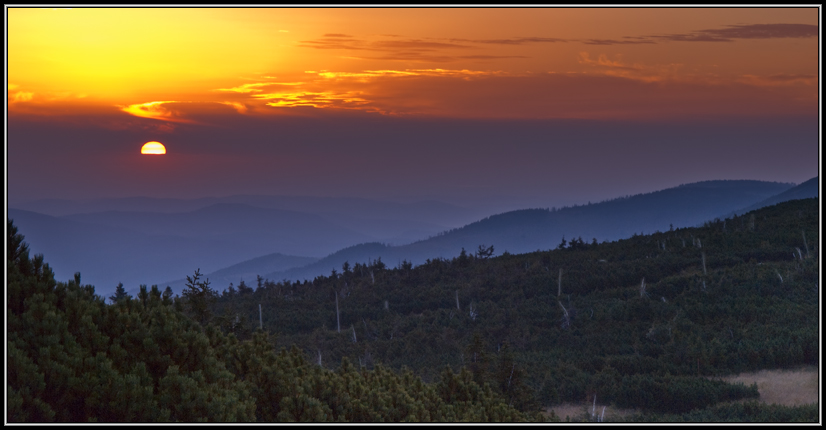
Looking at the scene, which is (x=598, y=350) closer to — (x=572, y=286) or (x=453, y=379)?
(x=572, y=286)

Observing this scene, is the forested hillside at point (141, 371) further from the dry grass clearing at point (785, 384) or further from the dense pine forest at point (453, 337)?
the dry grass clearing at point (785, 384)

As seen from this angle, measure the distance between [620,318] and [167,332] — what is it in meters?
26.6

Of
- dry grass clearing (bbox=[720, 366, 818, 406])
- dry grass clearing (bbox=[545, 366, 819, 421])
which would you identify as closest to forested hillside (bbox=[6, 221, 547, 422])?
dry grass clearing (bbox=[545, 366, 819, 421])

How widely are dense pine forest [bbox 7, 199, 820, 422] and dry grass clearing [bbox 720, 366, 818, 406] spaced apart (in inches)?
22.1

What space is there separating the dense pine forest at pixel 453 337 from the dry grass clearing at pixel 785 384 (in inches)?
22.1

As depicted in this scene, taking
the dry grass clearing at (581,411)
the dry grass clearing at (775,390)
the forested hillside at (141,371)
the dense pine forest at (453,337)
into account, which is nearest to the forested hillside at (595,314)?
the dense pine forest at (453,337)

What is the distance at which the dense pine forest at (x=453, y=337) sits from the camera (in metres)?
6.20

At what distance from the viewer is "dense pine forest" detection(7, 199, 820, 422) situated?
20.3 ft

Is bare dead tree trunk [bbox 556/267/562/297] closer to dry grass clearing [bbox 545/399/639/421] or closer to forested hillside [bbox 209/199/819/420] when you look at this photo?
forested hillside [bbox 209/199/819/420]

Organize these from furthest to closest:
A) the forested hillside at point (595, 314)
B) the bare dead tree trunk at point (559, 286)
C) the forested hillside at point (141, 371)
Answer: the bare dead tree trunk at point (559, 286) < the forested hillside at point (595, 314) < the forested hillside at point (141, 371)

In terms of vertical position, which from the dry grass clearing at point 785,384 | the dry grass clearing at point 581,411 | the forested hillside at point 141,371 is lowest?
the dry grass clearing at point 581,411

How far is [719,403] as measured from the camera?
1848cm

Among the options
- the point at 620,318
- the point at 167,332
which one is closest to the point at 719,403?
the point at 620,318

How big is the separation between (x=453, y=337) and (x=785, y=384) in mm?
14718
